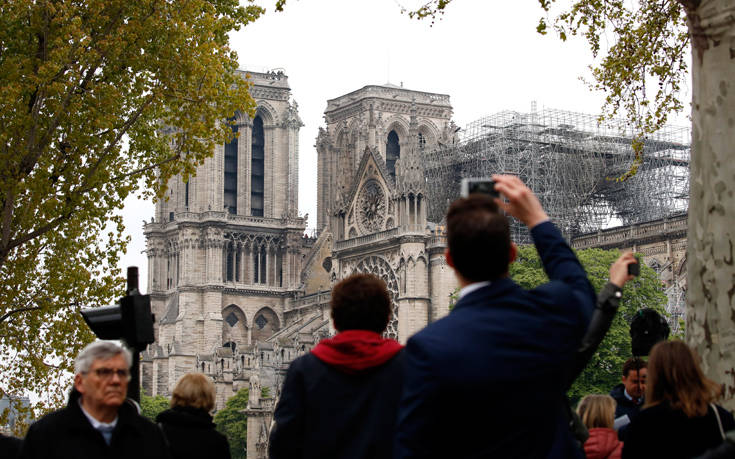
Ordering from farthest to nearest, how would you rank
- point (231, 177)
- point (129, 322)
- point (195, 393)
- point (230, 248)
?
1. point (231, 177)
2. point (230, 248)
3. point (129, 322)
4. point (195, 393)

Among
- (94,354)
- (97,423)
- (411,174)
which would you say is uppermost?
(411,174)

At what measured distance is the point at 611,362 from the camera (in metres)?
39.9

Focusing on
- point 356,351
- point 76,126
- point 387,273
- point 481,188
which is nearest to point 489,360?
point 481,188

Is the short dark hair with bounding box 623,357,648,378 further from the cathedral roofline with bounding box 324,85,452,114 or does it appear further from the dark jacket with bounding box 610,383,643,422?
the cathedral roofline with bounding box 324,85,452,114

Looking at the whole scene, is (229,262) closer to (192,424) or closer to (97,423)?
(192,424)

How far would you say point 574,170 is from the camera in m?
61.8

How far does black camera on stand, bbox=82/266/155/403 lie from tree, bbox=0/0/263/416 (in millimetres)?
11149

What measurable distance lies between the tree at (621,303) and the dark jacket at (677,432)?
30.8 metres

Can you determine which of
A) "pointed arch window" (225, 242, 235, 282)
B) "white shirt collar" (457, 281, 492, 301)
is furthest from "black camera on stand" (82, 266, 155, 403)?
"pointed arch window" (225, 242, 235, 282)

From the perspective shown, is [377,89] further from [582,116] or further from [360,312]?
[360,312]

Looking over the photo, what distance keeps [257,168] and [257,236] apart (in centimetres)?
497

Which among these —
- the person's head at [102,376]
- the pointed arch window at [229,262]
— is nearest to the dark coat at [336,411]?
the person's head at [102,376]

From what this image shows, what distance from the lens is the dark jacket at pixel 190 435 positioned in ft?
24.0

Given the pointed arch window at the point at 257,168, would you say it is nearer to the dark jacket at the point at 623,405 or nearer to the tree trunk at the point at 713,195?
the tree trunk at the point at 713,195
